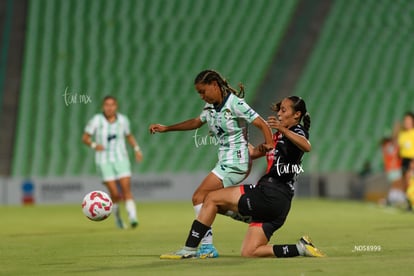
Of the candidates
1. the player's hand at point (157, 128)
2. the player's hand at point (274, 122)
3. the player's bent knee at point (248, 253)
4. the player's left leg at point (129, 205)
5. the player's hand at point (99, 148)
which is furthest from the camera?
the player's hand at point (99, 148)

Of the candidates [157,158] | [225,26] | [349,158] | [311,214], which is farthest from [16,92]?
[311,214]

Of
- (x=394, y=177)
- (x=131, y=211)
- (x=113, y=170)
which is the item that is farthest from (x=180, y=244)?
(x=394, y=177)

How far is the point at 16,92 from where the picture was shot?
24.9 metres

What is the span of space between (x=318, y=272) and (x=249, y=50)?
20.6 meters

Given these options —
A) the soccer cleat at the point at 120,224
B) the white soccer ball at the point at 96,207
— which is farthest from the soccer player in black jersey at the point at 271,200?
the soccer cleat at the point at 120,224

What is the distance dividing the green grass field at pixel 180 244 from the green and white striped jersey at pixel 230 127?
98cm

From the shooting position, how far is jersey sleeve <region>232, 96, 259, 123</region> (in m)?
8.49

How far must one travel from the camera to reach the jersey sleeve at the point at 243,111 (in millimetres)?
8492

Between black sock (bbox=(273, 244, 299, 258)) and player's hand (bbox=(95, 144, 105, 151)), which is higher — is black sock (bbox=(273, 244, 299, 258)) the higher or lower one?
the lower one

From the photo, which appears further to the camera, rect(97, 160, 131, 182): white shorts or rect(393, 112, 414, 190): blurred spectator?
rect(393, 112, 414, 190): blurred spectator

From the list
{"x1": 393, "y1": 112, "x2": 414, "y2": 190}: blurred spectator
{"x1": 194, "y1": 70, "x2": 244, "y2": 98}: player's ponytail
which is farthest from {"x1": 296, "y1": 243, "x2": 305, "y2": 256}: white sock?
{"x1": 393, "y1": 112, "x2": 414, "y2": 190}: blurred spectator

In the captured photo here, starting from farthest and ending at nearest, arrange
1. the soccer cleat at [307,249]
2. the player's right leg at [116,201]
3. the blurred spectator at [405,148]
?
1. the blurred spectator at [405,148]
2. the player's right leg at [116,201]
3. the soccer cleat at [307,249]

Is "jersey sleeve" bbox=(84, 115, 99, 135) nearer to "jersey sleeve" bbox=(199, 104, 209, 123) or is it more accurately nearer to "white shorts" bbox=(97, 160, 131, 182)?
"white shorts" bbox=(97, 160, 131, 182)

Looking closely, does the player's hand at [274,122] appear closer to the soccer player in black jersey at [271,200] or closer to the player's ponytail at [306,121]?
the soccer player in black jersey at [271,200]
